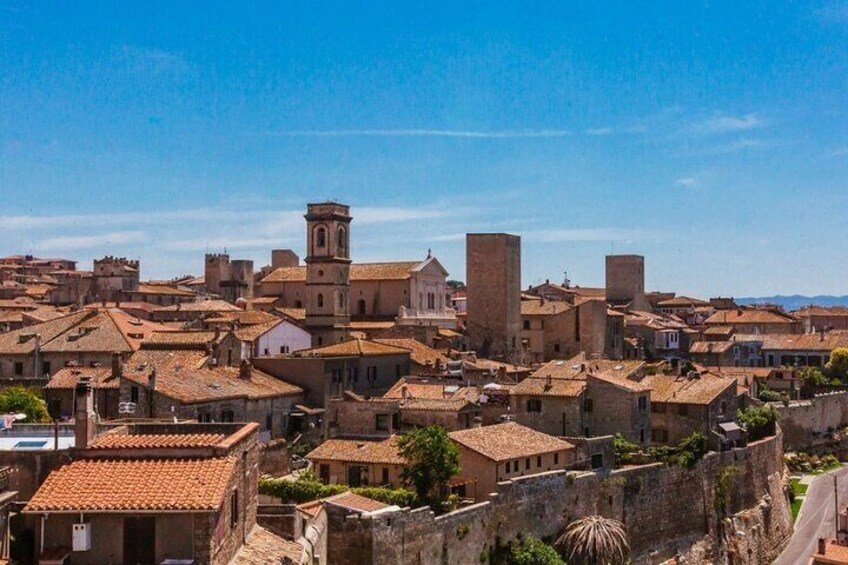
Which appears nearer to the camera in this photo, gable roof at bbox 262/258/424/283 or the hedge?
the hedge

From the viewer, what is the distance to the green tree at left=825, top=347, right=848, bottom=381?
86.9 meters

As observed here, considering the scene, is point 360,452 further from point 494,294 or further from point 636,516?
point 494,294

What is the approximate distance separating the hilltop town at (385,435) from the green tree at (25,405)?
13cm

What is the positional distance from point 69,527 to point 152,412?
23.9 meters

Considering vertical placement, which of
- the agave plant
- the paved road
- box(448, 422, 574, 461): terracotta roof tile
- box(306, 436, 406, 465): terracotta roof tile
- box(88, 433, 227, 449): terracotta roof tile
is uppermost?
box(88, 433, 227, 449): terracotta roof tile

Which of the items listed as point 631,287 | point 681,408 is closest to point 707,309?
point 631,287

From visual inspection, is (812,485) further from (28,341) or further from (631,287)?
(631,287)

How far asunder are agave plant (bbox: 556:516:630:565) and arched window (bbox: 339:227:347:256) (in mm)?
37445

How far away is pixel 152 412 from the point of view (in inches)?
1629

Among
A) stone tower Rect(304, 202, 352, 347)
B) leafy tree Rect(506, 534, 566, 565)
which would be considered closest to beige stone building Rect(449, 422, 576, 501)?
leafy tree Rect(506, 534, 566, 565)

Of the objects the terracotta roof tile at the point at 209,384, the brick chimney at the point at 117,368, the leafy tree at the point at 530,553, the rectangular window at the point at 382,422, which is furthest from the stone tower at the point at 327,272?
the leafy tree at the point at 530,553

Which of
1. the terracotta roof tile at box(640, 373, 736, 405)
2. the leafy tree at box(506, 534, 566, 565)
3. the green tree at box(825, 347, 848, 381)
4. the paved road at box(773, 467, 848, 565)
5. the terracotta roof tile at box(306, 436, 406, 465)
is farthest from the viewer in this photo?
the green tree at box(825, 347, 848, 381)

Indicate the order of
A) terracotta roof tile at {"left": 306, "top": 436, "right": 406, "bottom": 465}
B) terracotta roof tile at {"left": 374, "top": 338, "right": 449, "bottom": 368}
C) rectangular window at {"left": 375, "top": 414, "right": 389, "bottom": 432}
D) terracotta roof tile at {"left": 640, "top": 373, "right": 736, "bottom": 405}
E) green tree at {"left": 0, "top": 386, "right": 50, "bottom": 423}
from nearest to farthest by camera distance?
A: terracotta roof tile at {"left": 306, "top": 436, "right": 406, "bottom": 465}, green tree at {"left": 0, "top": 386, "right": 50, "bottom": 423}, rectangular window at {"left": 375, "top": 414, "right": 389, "bottom": 432}, terracotta roof tile at {"left": 640, "top": 373, "right": 736, "bottom": 405}, terracotta roof tile at {"left": 374, "top": 338, "right": 449, "bottom": 368}

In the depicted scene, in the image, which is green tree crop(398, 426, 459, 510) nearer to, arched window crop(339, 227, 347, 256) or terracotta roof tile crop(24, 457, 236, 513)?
terracotta roof tile crop(24, 457, 236, 513)
